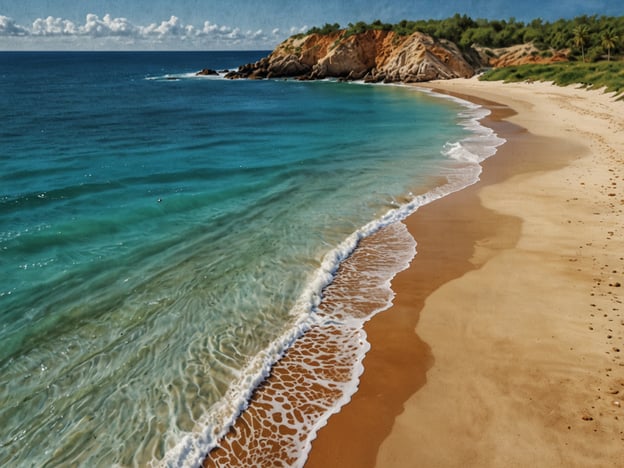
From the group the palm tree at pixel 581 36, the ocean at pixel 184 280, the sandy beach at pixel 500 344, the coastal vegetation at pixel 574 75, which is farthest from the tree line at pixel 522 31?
the sandy beach at pixel 500 344

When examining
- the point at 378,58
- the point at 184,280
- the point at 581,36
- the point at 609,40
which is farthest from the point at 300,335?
the point at 378,58

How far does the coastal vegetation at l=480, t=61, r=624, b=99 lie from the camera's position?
4095cm

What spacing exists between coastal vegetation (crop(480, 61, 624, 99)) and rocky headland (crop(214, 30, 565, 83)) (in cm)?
1091

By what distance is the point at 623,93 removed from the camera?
3503 cm

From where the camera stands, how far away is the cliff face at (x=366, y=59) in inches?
2985

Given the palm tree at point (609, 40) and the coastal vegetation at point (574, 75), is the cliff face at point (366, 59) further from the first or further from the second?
the palm tree at point (609, 40)

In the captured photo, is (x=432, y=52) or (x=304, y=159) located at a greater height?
(x=432, y=52)

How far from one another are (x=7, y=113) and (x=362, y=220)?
133ft

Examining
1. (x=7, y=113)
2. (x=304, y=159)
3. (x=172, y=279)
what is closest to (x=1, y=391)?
(x=172, y=279)

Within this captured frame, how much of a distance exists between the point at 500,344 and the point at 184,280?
746 cm

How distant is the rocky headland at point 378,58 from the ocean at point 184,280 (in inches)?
2220

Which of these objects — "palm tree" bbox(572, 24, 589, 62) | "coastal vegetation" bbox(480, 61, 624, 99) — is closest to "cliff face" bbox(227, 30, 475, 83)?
"coastal vegetation" bbox(480, 61, 624, 99)

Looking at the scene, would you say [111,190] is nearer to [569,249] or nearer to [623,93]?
[569,249]

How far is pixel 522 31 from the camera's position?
88.6 metres
